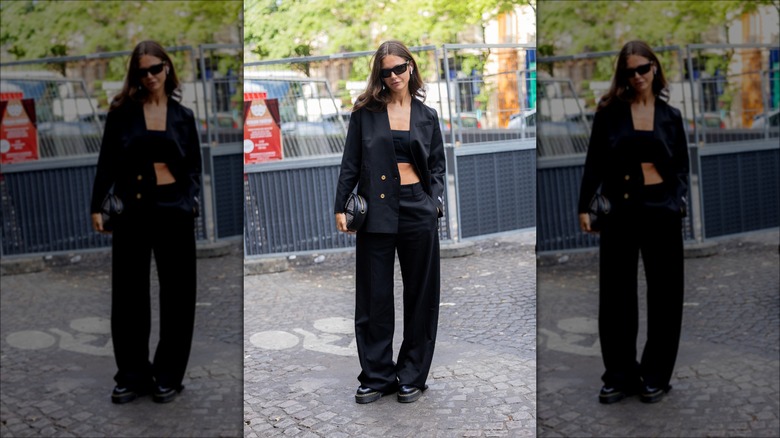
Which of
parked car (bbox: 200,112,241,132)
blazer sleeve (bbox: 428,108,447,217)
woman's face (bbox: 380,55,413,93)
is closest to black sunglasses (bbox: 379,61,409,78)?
woman's face (bbox: 380,55,413,93)

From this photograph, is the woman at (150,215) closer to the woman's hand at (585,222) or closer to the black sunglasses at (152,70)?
the black sunglasses at (152,70)

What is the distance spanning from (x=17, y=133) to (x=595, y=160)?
222 centimetres

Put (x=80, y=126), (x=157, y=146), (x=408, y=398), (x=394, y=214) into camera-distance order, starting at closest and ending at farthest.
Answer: (x=157, y=146) → (x=80, y=126) → (x=394, y=214) → (x=408, y=398)

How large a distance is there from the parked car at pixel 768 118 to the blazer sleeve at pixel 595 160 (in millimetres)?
583

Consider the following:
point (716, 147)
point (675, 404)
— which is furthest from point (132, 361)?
point (716, 147)

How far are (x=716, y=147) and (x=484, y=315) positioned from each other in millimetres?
1115

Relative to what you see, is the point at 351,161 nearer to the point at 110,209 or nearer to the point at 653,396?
the point at 110,209

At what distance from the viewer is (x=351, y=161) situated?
3.56 m

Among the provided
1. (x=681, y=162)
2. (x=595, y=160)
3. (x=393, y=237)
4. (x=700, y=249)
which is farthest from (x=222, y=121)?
(x=700, y=249)

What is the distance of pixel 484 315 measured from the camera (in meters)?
3.74

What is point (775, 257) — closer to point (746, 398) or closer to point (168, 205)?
point (746, 398)

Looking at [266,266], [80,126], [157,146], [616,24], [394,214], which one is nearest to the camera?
[616,24]

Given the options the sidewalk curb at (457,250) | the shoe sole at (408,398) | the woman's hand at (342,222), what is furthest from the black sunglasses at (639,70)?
the shoe sole at (408,398)

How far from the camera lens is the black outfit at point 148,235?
3.34 metres
